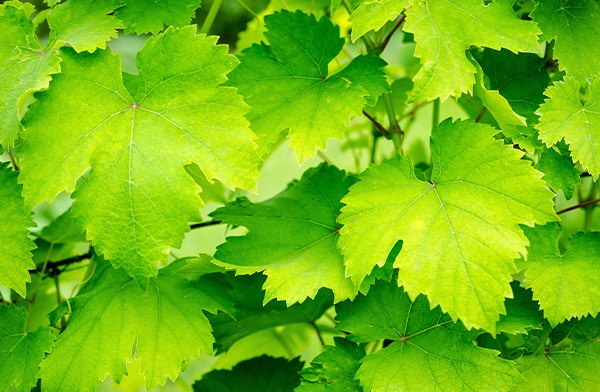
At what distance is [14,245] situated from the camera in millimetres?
968

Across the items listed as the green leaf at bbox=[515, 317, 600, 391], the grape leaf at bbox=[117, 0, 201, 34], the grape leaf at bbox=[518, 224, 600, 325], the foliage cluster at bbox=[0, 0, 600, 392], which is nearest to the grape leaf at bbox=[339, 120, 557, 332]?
the foliage cluster at bbox=[0, 0, 600, 392]

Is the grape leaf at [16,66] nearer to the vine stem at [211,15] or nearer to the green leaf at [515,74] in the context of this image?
the vine stem at [211,15]

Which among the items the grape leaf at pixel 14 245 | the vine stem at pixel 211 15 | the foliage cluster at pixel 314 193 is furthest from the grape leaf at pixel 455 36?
the grape leaf at pixel 14 245

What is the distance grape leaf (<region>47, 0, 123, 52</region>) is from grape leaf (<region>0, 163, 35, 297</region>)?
25 cm

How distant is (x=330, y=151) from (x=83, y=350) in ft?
4.59

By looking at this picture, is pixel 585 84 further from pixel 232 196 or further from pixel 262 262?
pixel 232 196

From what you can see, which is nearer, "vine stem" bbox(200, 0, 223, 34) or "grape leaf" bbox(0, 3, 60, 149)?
"grape leaf" bbox(0, 3, 60, 149)

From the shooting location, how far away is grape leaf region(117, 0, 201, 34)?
100 centimetres

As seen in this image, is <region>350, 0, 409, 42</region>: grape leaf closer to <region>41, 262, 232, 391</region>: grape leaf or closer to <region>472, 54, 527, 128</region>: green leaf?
<region>472, 54, 527, 128</region>: green leaf

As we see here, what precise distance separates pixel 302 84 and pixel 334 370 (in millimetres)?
441

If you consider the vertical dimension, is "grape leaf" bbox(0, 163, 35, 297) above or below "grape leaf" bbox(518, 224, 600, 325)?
above

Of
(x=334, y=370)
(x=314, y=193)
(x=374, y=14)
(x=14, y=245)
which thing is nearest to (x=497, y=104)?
(x=374, y=14)

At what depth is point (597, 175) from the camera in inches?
35.8

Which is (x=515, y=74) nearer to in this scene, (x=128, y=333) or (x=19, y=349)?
(x=128, y=333)
